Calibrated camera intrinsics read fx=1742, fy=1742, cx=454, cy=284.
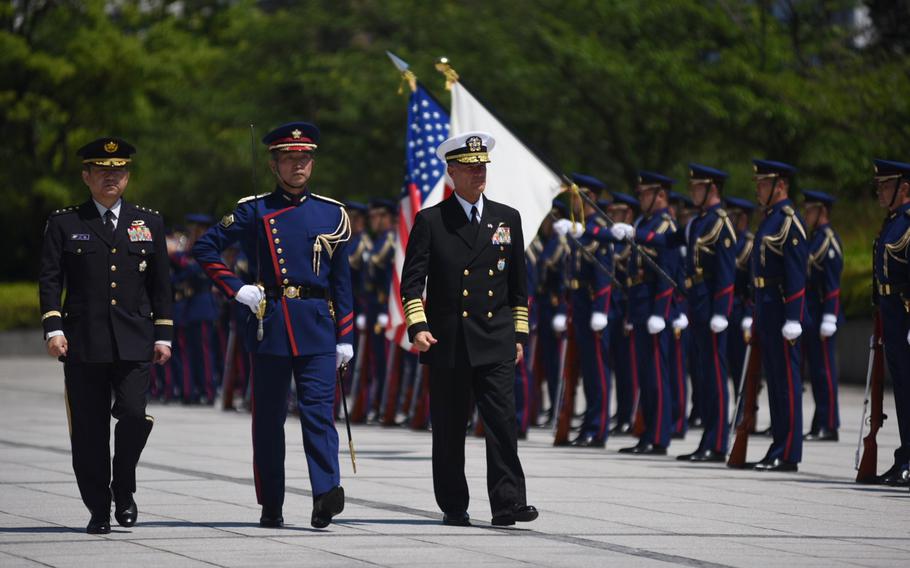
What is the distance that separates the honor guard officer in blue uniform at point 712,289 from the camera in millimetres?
13633

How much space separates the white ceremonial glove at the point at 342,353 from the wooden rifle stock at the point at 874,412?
4.17m

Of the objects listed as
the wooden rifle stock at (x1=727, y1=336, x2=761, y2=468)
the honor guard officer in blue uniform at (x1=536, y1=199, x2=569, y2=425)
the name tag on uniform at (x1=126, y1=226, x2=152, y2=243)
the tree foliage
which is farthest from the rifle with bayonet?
the tree foliage

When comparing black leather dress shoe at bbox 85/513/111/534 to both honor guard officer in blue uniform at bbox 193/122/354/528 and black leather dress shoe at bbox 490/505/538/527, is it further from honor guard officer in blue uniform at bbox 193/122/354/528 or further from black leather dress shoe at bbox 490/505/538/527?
black leather dress shoe at bbox 490/505/538/527

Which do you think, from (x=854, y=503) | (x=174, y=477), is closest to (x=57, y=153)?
(x=174, y=477)

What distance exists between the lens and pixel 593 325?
14.6 meters

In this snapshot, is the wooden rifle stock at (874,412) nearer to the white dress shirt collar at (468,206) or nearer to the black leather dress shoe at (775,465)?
the black leather dress shoe at (775,465)

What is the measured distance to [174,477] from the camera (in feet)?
38.8

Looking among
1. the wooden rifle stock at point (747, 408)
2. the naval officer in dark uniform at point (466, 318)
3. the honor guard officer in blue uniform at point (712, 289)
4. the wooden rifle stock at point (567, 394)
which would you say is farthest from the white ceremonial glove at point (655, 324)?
the naval officer in dark uniform at point (466, 318)

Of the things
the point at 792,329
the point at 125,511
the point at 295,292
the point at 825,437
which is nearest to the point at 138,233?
the point at 295,292

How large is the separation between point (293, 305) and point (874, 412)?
4694 mm

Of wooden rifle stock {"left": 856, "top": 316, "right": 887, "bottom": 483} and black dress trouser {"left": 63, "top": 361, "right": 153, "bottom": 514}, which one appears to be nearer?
black dress trouser {"left": 63, "top": 361, "right": 153, "bottom": 514}

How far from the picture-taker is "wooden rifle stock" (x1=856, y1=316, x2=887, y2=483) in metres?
11.8

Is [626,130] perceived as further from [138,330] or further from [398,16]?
[138,330]

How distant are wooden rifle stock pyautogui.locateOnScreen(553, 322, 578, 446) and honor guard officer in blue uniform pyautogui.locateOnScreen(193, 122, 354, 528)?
18.4ft
